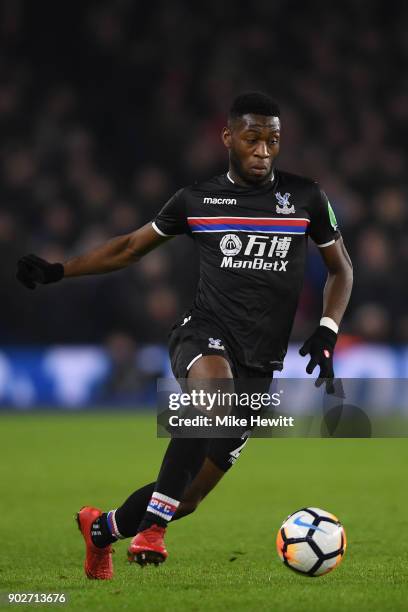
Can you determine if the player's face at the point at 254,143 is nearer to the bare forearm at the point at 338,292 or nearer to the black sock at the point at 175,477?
the bare forearm at the point at 338,292

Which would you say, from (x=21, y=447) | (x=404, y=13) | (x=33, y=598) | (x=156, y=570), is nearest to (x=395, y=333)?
(x=21, y=447)

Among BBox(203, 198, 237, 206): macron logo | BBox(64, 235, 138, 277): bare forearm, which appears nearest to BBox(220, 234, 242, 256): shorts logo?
BBox(203, 198, 237, 206): macron logo

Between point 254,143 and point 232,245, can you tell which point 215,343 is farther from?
point 254,143

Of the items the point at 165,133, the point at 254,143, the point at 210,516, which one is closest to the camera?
the point at 254,143

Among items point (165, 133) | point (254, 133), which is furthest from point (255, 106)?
point (165, 133)

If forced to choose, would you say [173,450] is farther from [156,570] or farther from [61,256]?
[61,256]

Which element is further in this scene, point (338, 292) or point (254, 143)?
point (338, 292)

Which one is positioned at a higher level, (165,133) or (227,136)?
(227,136)

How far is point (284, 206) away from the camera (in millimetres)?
5137

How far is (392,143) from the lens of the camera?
17.4m

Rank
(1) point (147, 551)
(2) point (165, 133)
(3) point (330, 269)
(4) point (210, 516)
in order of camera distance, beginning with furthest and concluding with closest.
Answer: (2) point (165, 133) < (4) point (210, 516) < (3) point (330, 269) < (1) point (147, 551)

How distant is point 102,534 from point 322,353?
119cm

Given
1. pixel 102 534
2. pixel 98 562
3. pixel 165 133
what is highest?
pixel 165 133

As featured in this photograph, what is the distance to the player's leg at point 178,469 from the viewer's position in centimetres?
475
